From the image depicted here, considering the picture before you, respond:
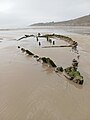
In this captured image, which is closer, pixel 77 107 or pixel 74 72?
pixel 77 107

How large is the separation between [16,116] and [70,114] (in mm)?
1457

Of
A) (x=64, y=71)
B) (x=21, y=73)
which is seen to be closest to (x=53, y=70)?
(x=64, y=71)

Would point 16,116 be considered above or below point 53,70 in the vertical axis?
above

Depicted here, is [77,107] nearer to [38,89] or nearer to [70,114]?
[70,114]

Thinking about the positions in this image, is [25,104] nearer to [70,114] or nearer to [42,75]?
[70,114]

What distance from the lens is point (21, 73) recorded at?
9266 mm

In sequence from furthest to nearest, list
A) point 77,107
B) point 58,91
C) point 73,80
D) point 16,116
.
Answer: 1. point 73,80
2. point 58,91
3. point 77,107
4. point 16,116

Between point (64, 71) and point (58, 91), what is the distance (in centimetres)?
240

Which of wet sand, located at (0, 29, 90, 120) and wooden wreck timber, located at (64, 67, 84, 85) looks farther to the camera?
wooden wreck timber, located at (64, 67, 84, 85)

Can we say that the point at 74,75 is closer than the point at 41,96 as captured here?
No

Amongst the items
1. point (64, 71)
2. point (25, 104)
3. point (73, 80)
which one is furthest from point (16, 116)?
point (64, 71)

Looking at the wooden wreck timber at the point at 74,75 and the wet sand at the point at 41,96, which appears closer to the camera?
the wet sand at the point at 41,96

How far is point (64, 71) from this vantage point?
30.4ft

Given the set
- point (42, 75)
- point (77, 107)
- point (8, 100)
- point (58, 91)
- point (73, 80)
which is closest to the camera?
point (77, 107)
